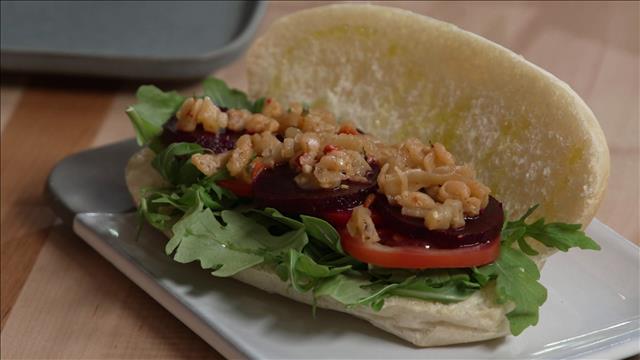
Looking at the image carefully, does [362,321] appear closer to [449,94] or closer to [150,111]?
[449,94]

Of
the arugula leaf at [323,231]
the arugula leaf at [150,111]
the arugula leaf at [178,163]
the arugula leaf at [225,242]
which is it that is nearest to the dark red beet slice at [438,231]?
the arugula leaf at [323,231]

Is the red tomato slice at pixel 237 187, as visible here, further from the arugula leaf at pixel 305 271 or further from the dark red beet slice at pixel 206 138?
the arugula leaf at pixel 305 271

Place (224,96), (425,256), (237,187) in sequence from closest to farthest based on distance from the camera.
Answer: (425,256)
(237,187)
(224,96)

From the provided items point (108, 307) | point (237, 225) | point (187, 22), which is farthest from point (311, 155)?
point (187, 22)

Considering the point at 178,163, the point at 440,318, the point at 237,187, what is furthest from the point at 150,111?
the point at 440,318

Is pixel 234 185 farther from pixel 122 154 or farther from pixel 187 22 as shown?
pixel 187 22

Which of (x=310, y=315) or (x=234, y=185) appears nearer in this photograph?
(x=310, y=315)
